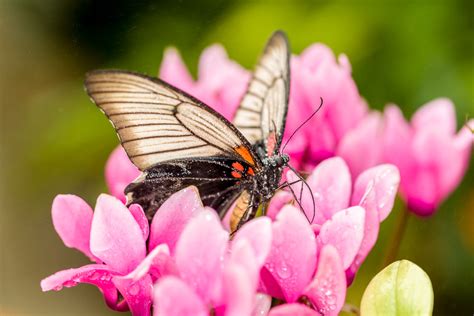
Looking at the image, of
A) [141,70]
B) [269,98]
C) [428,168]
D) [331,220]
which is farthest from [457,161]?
[141,70]

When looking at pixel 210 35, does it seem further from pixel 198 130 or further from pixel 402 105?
pixel 198 130

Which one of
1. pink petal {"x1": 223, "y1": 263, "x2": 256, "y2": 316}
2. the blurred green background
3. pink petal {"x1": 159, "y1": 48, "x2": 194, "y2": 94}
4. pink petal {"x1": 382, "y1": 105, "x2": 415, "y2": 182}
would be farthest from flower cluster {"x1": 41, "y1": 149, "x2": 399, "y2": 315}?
the blurred green background

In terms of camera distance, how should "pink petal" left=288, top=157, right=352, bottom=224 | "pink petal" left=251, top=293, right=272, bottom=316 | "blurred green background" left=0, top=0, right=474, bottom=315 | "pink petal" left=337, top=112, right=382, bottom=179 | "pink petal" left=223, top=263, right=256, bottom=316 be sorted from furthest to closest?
1. "blurred green background" left=0, top=0, right=474, bottom=315
2. "pink petal" left=337, top=112, right=382, bottom=179
3. "pink petal" left=288, top=157, right=352, bottom=224
4. "pink petal" left=251, top=293, right=272, bottom=316
5. "pink petal" left=223, top=263, right=256, bottom=316

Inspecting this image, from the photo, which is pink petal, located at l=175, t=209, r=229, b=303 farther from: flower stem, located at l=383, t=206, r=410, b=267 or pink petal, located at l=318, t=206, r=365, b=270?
flower stem, located at l=383, t=206, r=410, b=267

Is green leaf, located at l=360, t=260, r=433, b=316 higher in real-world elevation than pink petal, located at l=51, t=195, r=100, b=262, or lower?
lower

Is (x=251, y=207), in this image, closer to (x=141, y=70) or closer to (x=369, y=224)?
(x=369, y=224)

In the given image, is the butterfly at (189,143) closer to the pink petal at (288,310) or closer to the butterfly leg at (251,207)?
the butterfly leg at (251,207)

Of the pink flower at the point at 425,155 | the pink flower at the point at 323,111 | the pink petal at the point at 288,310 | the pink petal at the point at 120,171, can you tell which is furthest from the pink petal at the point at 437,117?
the pink petal at the point at 288,310

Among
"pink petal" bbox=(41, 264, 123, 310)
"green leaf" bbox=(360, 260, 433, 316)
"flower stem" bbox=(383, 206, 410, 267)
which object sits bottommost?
"flower stem" bbox=(383, 206, 410, 267)
